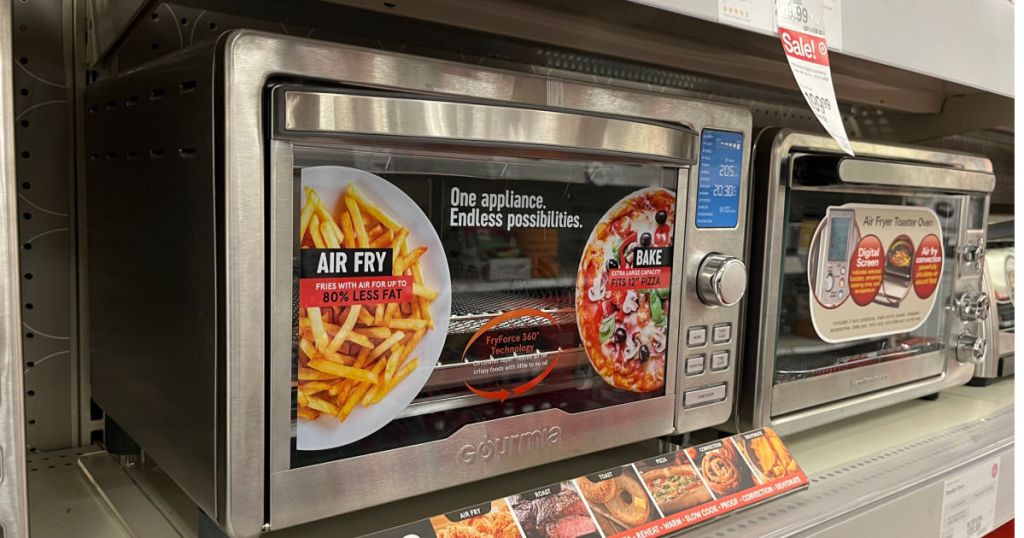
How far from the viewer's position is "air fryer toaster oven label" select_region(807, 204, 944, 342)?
0.89 metres

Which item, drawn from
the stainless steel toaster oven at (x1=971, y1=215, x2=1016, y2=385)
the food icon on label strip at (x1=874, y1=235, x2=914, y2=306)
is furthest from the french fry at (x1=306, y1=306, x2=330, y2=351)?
the stainless steel toaster oven at (x1=971, y1=215, x2=1016, y2=385)

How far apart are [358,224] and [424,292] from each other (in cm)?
8

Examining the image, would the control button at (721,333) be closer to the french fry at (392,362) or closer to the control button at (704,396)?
the control button at (704,396)

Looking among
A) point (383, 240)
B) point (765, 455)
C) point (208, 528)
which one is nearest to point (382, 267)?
point (383, 240)

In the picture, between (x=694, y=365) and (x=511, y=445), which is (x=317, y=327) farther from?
(x=694, y=365)

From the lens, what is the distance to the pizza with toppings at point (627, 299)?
0.69m

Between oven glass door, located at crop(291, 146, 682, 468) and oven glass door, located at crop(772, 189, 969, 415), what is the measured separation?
206 millimetres

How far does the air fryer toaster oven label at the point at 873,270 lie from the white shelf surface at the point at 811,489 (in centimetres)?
14

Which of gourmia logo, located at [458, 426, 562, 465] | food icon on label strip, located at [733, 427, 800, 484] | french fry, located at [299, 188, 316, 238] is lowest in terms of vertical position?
food icon on label strip, located at [733, 427, 800, 484]

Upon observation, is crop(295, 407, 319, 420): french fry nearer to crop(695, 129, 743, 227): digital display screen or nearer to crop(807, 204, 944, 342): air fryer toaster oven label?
crop(695, 129, 743, 227): digital display screen

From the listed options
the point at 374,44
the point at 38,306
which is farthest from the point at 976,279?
the point at 38,306

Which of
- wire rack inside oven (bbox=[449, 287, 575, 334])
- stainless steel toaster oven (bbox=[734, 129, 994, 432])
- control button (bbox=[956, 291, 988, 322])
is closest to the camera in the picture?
wire rack inside oven (bbox=[449, 287, 575, 334])

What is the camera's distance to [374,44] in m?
0.88

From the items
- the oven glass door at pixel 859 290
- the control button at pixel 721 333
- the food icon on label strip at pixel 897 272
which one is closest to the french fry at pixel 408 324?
the control button at pixel 721 333
